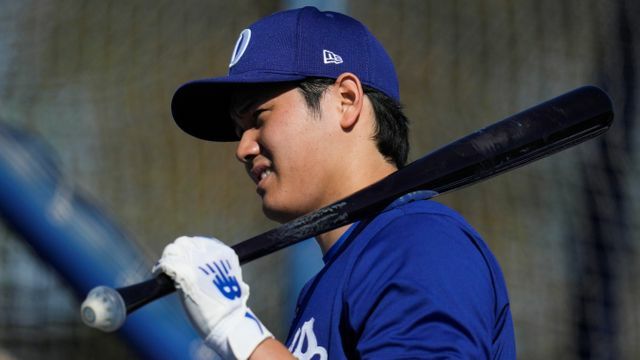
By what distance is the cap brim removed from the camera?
6.03 ft

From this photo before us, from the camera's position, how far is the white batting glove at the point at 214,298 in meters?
1.40

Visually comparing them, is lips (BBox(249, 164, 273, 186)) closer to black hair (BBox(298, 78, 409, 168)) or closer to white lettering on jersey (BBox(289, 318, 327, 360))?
black hair (BBox(298, 78, 409, 168))

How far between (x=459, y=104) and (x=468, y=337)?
196 cm

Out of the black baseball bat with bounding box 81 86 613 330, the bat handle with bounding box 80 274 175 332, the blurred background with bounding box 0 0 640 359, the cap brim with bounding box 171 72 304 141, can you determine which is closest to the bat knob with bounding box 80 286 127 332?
the bat handle with bounding box 80 274 175 332

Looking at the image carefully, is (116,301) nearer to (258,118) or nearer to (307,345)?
(307,345)

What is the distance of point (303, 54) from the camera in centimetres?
172

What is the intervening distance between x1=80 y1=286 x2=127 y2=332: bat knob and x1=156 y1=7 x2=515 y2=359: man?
3.1 inches

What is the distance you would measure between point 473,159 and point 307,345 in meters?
0.38

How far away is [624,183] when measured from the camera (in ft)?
10.9

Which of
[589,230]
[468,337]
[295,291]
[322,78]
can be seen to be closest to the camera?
[468,337]

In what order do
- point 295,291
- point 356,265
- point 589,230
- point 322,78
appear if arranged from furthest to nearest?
1. point 589,230
2. point 295,291
3. point 322,78
4. point 356,265

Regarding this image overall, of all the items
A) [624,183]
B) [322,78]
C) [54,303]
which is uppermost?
[322,78]

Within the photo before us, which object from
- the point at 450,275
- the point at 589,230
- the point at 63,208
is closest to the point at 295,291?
the point at 63,208

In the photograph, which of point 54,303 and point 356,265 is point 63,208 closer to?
point 54,303
